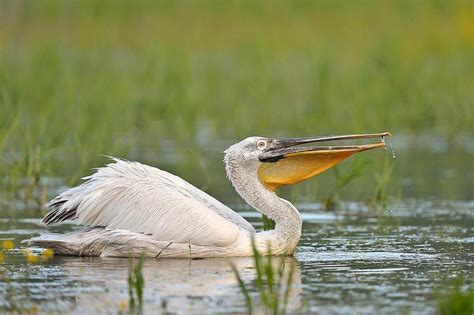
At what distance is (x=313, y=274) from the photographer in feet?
25.2

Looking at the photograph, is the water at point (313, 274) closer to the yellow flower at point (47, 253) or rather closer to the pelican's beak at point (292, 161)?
the yellow flower at point (47, 253)

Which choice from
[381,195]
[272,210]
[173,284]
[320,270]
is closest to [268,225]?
[272,210]

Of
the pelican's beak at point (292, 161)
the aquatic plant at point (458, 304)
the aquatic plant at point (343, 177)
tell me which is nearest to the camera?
the aquatic plant at point (458, 304)

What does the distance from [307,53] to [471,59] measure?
7.61 ft

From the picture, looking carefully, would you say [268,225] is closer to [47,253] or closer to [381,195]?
[47,253]

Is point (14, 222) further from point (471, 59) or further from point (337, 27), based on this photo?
point (337, 27)

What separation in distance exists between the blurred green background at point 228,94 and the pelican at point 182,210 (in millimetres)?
1638

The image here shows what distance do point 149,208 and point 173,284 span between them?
1292mm

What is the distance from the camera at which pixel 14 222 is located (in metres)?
10.2

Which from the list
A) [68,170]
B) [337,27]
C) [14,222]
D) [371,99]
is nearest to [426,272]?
[14,222]

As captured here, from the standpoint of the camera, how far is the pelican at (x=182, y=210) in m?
8.42

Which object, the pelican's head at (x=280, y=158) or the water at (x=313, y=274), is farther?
A: the pelican's head at (x=280, y=158)

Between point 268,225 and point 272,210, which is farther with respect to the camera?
point 268,225

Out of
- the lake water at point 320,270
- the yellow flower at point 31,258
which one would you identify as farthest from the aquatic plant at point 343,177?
the yellow flower at point 31,258
